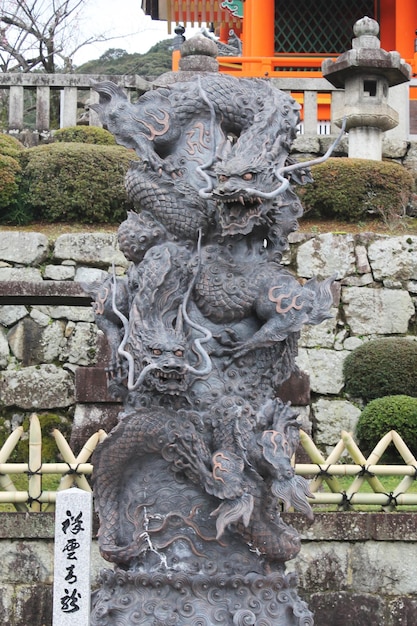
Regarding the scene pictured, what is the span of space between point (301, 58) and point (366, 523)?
10738 millimetres

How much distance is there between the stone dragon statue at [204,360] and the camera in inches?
197

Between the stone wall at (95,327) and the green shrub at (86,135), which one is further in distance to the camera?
the green shrub at (86,135)

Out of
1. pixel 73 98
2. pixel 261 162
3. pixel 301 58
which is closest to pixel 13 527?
pixel 261 162

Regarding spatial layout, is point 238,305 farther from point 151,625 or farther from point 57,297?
point 57,297

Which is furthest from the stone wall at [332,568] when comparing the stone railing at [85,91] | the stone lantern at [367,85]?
the stone railing at [85,91]

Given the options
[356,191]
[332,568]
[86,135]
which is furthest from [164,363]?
[86,135]

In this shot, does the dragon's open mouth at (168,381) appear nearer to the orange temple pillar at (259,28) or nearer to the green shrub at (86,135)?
the green shrub at (86,135)

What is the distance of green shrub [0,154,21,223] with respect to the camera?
10.8m

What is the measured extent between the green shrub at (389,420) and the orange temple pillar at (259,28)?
8579 mm

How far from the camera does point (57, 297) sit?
933cm

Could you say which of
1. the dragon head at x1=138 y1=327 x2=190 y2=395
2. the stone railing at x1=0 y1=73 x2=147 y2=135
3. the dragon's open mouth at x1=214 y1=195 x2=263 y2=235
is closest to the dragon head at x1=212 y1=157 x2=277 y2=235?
the dragon's open mouth at x1=214 y1=195 x2=263 y2=235

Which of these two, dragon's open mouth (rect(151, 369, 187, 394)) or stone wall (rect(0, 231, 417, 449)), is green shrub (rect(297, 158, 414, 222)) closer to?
stone wall (rect(0, 231, 417, 449))

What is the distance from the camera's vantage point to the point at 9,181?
427 inches

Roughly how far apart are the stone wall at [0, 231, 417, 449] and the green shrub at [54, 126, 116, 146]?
2.56 metres
